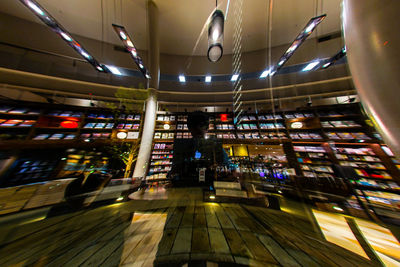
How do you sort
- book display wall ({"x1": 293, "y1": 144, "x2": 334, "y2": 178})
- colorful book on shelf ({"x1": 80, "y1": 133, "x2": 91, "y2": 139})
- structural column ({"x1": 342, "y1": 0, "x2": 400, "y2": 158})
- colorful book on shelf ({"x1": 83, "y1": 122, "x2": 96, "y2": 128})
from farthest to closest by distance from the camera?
colorful book on shelf ({"x1": 83, "y1": 122, "x2": 96, "y2": 128})
colorful book on shelf ({"x1": 80, "y1": 133, "x2": 91, "y2": 139})
book display wall ({"x1": 293, "y1": 144, "x2": 334, "y2": 178})
structural column ({"x1": 342, "y1": 0, "x2": 400, "y2": 158})

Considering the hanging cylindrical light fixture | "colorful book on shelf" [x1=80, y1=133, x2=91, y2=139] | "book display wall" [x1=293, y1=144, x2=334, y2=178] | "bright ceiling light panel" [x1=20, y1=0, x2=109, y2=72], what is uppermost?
"bright ceiling light panel" [x1=20, y1=0, x2=109, y2=72]

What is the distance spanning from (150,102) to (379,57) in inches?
129

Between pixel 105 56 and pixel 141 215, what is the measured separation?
5992 millimetres

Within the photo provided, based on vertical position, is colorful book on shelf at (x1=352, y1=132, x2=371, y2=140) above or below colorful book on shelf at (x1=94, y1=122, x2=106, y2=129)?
below

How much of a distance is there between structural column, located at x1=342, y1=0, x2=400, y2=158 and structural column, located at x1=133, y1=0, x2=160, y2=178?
107 inches

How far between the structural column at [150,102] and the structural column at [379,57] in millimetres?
2717

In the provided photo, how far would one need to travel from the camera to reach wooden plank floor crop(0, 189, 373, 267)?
0.61m

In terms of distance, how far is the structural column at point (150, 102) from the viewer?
2426 millimetres

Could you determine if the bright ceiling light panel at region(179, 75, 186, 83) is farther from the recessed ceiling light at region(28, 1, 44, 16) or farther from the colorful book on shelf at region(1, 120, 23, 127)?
the colorful book on shelf at region(1, 120, 23, 127)

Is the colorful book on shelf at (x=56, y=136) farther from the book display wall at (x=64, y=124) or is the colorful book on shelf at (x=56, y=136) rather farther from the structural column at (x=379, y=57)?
the structural column at (x=379, y=57)

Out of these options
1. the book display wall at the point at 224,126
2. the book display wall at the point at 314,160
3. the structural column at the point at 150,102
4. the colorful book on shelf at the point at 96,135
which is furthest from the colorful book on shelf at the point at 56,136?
the book display wall at the point at 314,160

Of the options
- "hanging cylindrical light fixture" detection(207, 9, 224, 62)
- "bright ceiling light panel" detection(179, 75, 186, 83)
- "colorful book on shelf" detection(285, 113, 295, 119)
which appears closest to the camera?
"colorful book on shelf" detection(285, 113, 295, 119)

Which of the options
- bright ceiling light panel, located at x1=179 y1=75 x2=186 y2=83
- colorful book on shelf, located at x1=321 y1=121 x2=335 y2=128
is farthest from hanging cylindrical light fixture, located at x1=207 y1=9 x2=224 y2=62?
bright ceiling light panel, located at x1=179 y1=75 x2=186 y2=83

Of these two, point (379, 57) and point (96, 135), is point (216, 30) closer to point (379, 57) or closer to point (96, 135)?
point (379, 57)
